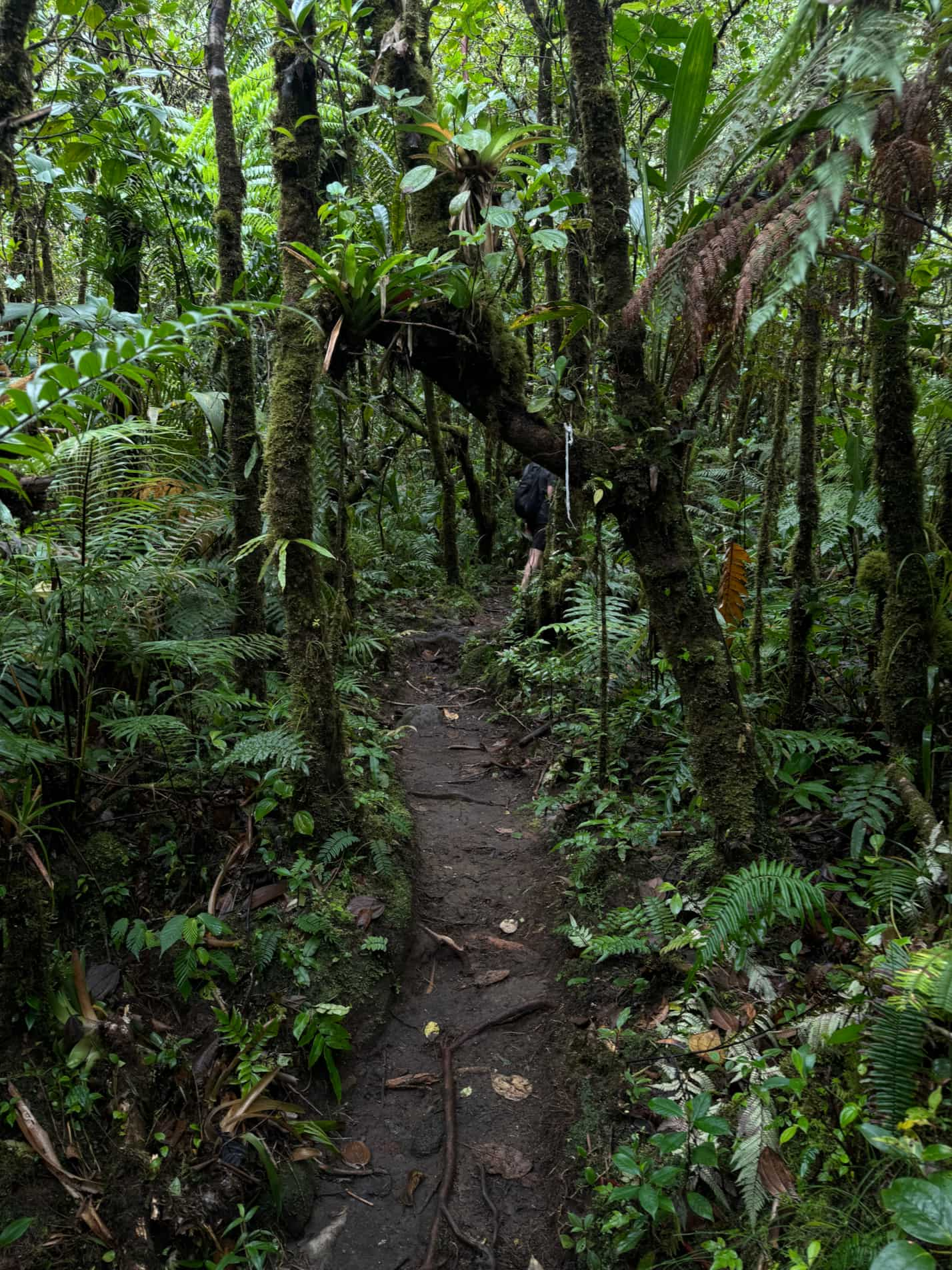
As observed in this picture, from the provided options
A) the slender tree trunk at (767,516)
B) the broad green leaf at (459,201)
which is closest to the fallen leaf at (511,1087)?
the slender tree trunk at (767,516)

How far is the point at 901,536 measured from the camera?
3211 mm

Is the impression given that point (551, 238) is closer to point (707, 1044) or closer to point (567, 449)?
point (567, 449)

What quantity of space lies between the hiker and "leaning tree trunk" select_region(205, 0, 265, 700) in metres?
3.59

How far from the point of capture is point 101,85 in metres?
6.14

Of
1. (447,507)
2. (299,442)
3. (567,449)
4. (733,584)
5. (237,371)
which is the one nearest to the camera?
(567,449)

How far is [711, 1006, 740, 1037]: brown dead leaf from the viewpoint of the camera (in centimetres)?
262

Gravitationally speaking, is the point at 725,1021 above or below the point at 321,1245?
above

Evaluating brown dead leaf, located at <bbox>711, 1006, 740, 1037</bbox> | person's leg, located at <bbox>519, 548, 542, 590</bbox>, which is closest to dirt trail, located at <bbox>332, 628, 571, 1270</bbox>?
brown dead leaf, located at <bbox>711, 1006, 740, 1037</bbox>

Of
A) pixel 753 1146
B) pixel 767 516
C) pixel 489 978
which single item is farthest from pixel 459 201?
pixel 753 1146

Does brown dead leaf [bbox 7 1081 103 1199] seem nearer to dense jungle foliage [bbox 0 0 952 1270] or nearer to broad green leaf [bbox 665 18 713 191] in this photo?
dense jungle foliage [bbox 0 0 952 1270]

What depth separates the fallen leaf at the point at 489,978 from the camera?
3.72 meters

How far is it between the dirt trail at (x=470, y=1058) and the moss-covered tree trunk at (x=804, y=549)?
1.68 m

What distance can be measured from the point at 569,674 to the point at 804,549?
2178mm

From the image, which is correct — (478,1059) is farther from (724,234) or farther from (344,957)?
(724,234)
